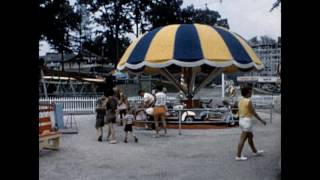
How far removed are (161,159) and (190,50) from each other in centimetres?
918

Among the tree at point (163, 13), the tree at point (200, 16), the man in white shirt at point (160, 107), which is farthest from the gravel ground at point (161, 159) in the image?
the tree at point (200, 16)

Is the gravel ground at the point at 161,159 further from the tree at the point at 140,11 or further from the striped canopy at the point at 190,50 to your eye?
the tree at the point at 140,11

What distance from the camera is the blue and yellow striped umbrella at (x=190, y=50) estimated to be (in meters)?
19.0

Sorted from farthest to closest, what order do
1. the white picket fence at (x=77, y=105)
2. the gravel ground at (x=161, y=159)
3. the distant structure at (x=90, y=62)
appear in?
the distant structure at (x=90, y=62) → the white picket fence at (x=77, y=105) → the gravel ground at (x=161, y=159)

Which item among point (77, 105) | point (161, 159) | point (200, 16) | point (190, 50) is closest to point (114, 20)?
point (200, 16)

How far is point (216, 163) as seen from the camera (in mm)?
9906

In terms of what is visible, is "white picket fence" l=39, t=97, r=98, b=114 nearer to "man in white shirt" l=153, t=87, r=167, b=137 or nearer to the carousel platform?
the carousel platform

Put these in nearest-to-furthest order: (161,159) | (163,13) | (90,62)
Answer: (161,159) → (163,13) → (90,62)

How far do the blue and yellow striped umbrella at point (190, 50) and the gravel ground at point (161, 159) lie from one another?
4.22m

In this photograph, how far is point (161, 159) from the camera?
34.9 feet

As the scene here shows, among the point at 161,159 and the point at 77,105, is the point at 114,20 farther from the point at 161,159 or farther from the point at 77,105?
the point at 161,159
